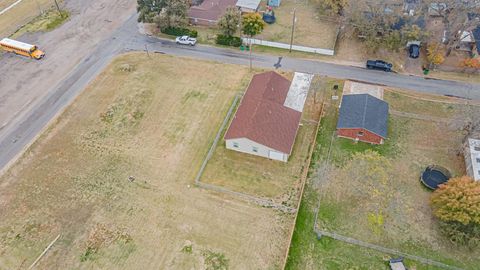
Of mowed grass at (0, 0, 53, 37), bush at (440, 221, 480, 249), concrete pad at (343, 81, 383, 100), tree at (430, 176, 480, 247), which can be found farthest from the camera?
mowed grass at (0, 0, 53, 37)

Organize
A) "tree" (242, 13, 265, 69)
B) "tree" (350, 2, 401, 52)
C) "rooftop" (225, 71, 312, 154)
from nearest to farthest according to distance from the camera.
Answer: "rooftop" (225, 71, 312, 154) → "tree" (350, 2, 401, 52) → "tree" (242, 13, 265, 69)

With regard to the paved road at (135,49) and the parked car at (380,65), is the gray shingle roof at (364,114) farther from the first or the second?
the parked car at (380,65)

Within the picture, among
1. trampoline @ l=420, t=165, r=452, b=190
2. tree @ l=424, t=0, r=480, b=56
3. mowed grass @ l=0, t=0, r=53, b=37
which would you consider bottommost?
trampoline @ l=420, t=165, r=452, b=190

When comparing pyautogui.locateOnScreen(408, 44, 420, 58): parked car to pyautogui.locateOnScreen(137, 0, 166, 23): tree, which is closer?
pyautogui.locateOnScreen(408, 44, 420, 58): parked car

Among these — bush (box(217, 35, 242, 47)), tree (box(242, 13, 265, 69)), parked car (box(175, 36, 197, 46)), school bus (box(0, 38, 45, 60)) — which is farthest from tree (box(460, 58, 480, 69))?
school bus (box(0, 38, 45, 60))

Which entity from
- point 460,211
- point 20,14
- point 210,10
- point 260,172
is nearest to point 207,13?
point 210,10

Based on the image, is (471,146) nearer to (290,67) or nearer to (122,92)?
(290,67)

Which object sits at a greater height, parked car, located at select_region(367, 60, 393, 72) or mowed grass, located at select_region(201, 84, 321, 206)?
parked car, located at select_region(367, 60, 393, 72)

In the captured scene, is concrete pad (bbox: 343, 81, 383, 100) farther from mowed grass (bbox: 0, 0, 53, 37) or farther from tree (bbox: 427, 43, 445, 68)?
mowed grass (bbox: 0, 0, 53, 37)
